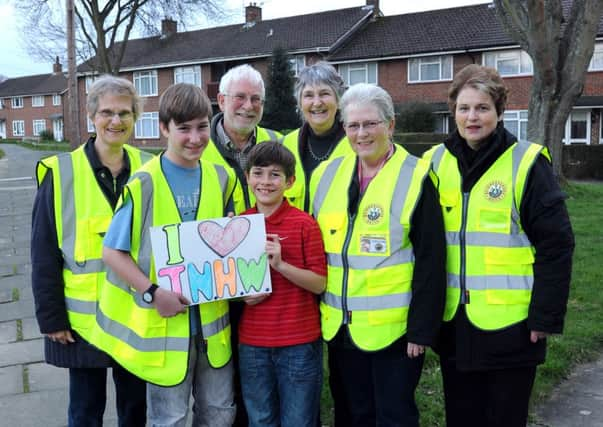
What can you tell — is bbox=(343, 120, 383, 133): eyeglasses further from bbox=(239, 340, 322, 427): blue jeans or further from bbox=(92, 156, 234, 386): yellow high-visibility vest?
bbox=(239, 340, 322, 427): blue jeans

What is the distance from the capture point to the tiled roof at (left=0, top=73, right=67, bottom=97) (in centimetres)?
6891

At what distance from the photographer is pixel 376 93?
125 inches

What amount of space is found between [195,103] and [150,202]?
0.54 metres

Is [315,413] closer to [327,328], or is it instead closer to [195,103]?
[327,328]

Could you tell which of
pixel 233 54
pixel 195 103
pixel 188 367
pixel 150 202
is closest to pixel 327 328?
pixel 188 367

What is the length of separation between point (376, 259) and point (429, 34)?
32.4m

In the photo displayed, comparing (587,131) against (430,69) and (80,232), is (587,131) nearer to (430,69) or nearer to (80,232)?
(430,69)

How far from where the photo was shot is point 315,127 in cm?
383

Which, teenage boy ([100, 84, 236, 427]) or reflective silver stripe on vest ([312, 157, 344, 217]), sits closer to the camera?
teenage boy ([100, 84, 236, 427])

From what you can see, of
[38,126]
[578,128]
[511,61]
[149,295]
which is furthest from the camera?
[38,126]

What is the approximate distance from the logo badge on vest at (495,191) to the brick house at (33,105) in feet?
222

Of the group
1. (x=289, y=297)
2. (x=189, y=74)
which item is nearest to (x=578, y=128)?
(x=189, y=74)

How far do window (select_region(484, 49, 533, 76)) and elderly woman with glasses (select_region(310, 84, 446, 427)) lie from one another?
93.8 ft

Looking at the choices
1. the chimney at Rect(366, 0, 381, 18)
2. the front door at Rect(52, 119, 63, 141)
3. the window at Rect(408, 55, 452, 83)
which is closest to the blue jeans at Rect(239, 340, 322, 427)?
the window at Rect(408, 55, 452, 83)
